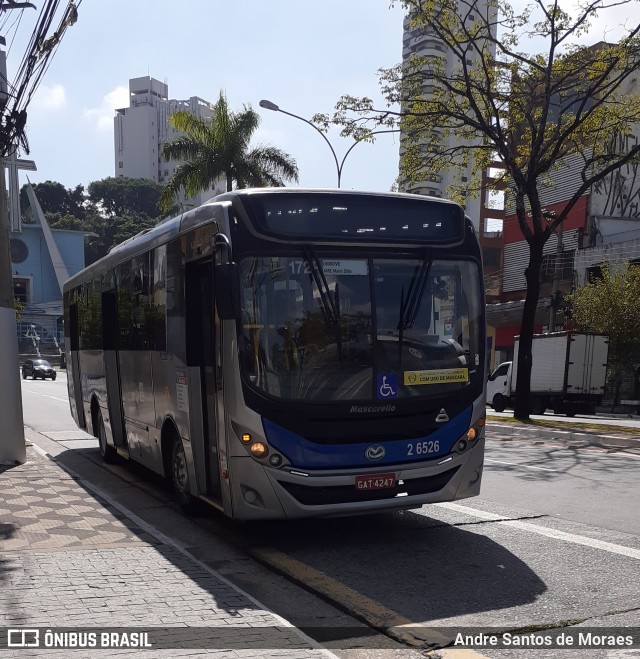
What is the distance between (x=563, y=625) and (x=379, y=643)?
1.14 m

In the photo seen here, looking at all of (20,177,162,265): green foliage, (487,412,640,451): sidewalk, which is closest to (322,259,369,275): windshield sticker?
(487,412,640,451): sidewalk

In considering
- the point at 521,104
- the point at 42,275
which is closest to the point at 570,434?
the point at 521,104

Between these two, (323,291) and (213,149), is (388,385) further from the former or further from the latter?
(213,149)

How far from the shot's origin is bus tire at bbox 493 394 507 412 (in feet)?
103

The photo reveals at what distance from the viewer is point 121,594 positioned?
5.84 metres

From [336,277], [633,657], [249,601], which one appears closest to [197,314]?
[336,277]

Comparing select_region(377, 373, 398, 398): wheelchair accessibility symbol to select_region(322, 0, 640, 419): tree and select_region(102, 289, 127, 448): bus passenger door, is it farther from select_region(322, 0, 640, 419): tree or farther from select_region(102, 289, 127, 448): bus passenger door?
select_region(322, 0, 640, 419): tree

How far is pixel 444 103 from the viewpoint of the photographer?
22406 mm

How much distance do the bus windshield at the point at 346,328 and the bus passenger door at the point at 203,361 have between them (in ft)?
2.51

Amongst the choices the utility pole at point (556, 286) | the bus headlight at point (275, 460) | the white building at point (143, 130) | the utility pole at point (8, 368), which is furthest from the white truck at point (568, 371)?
the white building at point (143, 130)

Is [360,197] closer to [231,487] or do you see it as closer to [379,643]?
[231,487]

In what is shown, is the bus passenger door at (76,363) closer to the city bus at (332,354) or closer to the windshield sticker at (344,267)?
the city bus at (332,354)

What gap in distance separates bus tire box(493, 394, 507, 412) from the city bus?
2416cm

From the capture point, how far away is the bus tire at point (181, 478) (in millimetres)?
8602
